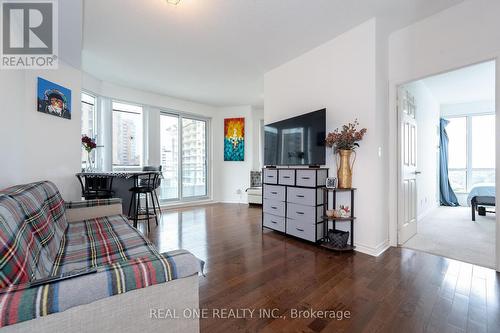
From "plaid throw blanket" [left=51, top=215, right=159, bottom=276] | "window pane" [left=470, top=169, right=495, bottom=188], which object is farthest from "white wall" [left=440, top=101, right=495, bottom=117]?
"plaid throw blanket" [left=51, top=215, right=159, bottom=276]

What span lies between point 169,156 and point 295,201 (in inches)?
150

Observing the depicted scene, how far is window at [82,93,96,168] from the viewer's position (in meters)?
4.29

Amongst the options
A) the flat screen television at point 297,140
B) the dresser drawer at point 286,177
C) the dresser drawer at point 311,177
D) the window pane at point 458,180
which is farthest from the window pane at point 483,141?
the dresser drawer at point 286,177

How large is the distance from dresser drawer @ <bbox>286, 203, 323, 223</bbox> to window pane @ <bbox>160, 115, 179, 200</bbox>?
354cm

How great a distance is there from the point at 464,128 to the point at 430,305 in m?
6.27

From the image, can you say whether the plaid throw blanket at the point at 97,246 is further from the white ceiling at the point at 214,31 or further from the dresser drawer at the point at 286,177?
the white ceiling at the point at 214,31

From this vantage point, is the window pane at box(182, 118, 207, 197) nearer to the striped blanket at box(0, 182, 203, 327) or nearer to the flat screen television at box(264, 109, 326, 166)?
the flat screen television at box(264, 109, 326, 166)

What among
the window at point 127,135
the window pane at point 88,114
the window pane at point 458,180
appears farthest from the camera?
the window pane at point 458,180

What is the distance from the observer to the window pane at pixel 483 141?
18.2 feet

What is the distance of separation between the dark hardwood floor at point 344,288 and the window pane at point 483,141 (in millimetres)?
4911

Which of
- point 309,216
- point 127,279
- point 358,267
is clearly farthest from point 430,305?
point 127,279

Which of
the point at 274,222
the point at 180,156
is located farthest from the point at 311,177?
the point at 180,156

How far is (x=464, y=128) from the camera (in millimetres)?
5930

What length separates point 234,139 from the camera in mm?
6438
